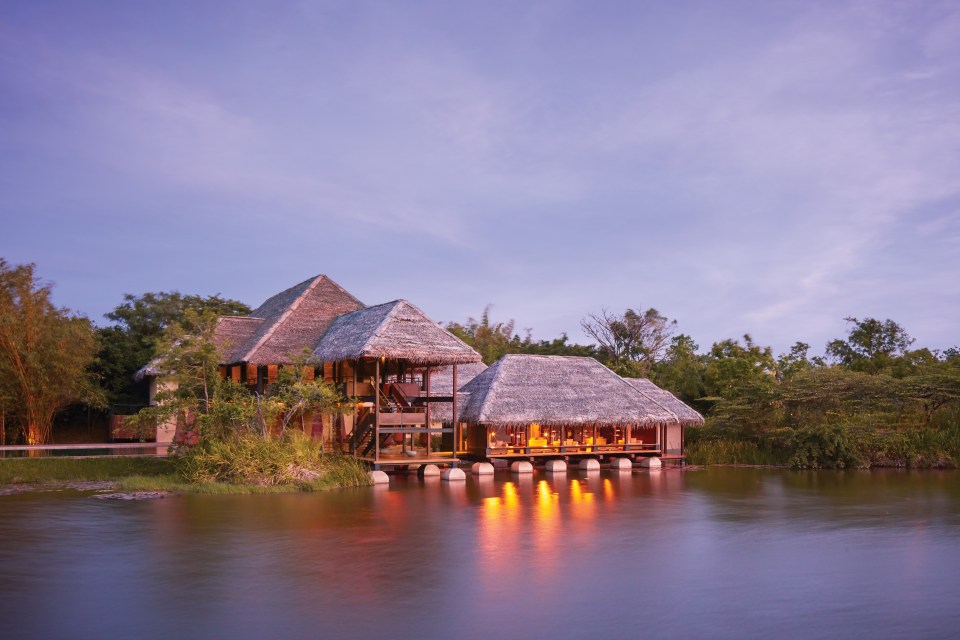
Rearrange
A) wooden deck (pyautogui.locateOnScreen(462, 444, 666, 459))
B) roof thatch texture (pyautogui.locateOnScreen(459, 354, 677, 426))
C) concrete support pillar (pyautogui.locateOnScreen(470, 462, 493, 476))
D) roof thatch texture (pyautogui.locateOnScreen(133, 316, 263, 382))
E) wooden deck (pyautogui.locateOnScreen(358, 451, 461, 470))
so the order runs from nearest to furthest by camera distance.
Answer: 1. wooden deck (pyautogui.locateOnScreen(358, 451, 461, 470))
2. concrete support pillar (pyautogui.locateOnScreen(470, 462, 493, 476))
3. roof thatch texture (pyautogui.locateOnScreen(459, 354, 677, 426))
4. wooden deck (pyautogui.locateOnScreen(462, 444, 666, 459))
5. roof thatch texture (pyautogui.locateOnScreen(133, 316, 263, 382))

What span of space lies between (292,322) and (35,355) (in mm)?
7309

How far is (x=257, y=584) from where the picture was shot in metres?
8.06

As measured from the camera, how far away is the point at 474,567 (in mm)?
8898

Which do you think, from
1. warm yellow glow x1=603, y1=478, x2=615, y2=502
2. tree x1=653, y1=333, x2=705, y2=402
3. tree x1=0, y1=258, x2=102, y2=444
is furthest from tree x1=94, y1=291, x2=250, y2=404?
tree x1=653, y1=333, x2=705, y2=402

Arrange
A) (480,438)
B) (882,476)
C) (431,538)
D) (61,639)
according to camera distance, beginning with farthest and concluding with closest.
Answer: (480,438), (882,476), (431,538), (61,639)

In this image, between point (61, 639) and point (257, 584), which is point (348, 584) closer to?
point (257, 584)

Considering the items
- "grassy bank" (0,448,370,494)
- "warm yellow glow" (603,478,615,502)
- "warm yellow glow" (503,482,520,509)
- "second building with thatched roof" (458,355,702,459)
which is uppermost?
"second building with thatched roof" (458,355,702,459)

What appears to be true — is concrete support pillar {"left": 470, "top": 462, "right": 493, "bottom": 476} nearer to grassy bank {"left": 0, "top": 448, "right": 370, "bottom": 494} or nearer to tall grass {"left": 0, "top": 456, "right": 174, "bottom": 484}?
grassy bank {"left": 0, "top": 448, "right": 370, "bottom": 494}

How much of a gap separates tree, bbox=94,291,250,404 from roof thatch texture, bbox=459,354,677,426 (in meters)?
9.20

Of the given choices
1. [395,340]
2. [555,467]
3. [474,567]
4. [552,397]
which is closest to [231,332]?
[395,340]

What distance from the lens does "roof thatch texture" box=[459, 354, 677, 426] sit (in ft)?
66.8

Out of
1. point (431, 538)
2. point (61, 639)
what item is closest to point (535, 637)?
point (61, 639)

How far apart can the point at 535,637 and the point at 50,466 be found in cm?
1371

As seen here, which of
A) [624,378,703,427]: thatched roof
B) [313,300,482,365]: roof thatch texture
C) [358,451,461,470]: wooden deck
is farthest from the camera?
[624,378,703,427]: thatched roof
